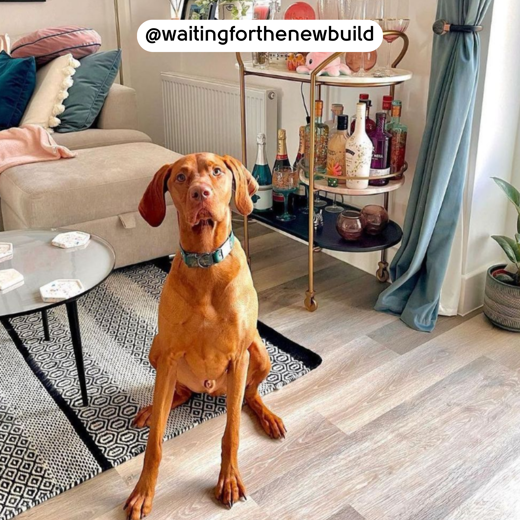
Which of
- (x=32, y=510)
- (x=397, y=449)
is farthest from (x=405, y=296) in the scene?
(x=32, y=510)

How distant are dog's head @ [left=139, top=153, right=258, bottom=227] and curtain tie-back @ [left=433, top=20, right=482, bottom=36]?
96cm

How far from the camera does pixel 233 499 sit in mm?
1442

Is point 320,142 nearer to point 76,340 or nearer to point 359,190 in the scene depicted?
point 359,190

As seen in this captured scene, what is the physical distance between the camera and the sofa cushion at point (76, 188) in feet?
7.59

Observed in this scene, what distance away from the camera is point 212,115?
129 inches

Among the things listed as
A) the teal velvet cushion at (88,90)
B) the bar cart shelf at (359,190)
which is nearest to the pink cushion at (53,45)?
the teal velvet cushion at (88,90)

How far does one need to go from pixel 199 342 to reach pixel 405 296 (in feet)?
3.69

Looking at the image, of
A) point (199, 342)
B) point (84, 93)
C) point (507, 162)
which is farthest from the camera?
point (84, 93)

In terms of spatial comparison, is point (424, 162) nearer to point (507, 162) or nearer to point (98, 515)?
point (507, 162)

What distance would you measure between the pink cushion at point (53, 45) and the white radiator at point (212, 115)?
0.58 meters

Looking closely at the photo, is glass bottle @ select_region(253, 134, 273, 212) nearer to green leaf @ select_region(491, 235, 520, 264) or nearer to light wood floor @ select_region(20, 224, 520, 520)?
light wood floor @ select_region(20, 224, 520, 520)

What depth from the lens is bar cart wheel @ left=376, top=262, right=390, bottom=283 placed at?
253 cm

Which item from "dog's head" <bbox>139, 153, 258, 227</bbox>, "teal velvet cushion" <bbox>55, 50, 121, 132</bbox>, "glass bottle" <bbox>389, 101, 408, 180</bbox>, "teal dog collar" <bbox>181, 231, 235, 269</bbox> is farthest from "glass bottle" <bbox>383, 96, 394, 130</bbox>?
"teal velvet cushion" <bbox>55, 50, 121, 132</bbox>

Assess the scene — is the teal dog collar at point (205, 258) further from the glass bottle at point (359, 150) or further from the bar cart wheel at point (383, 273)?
the bar cart wheel at point (383, 273)
